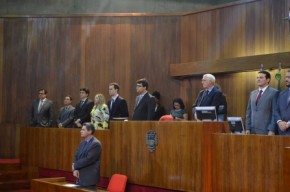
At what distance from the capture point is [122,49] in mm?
9727

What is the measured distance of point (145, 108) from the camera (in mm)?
6230

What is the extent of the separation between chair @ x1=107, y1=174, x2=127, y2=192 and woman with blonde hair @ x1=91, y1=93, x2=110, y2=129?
1.44 metres

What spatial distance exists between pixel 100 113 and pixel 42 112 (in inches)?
87.5

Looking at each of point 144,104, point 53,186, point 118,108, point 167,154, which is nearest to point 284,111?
point 167,154

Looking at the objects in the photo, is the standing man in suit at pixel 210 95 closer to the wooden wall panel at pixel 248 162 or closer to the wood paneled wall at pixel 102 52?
the wooden wall panel at pixel 248 162

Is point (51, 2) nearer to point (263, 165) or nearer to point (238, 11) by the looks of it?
point (238, 11)

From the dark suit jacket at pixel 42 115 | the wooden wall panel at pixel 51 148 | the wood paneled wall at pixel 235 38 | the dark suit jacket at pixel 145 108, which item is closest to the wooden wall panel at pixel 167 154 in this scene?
the dark suit jacket at pixel 145 108

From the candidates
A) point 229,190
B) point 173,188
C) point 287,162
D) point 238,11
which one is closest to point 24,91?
point 238,11

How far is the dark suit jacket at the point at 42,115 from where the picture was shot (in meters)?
9.09

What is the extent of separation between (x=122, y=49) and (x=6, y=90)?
8.06 feet

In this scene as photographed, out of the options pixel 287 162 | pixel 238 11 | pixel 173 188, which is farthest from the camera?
pixel 238 11

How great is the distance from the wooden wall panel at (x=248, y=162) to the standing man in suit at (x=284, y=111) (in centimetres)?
52

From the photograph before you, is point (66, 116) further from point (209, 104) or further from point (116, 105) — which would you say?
point (209, 104)

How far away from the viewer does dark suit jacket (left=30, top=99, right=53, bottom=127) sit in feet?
29.8
